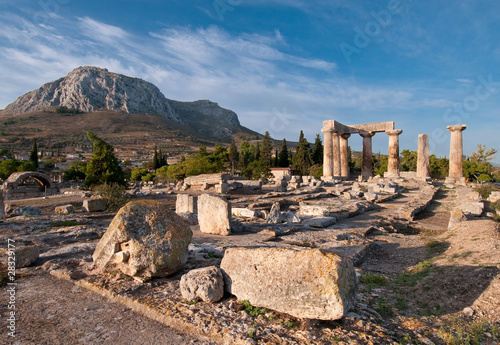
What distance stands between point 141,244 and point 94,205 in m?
12.1

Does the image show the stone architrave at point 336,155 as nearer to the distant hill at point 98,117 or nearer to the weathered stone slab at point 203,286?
the weathered stone slab at point 203,286

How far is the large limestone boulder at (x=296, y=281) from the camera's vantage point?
122 inches

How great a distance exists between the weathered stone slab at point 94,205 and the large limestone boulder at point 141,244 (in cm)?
1131

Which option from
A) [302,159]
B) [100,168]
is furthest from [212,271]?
[302,159]

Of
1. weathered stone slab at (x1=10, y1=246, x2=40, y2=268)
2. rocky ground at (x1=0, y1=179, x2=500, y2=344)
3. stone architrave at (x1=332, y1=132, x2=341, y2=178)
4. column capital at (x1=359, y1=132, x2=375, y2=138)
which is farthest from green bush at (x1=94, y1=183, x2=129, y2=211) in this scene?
column capital at (x1=359, y1=132, x2=375, y2=138)

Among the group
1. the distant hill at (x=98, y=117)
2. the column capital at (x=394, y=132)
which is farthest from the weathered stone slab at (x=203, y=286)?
the distant hill at (x=98, y=117)

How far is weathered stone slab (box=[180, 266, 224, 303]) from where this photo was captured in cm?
366

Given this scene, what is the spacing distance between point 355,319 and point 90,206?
47.3ft

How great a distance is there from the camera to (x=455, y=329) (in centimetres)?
339

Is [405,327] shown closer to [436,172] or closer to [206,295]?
[206,295]

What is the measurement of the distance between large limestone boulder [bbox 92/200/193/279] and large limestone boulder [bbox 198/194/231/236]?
11.5 feet

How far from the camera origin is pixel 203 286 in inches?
144

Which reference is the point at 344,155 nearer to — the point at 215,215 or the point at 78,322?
the point at 215,215

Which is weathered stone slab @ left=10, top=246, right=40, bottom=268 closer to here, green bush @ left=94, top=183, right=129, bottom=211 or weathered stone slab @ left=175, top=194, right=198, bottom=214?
weathered stone slab @ left=175, top=194, right=198, bottom=214
